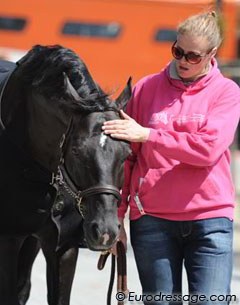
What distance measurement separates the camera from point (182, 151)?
3.35 metres

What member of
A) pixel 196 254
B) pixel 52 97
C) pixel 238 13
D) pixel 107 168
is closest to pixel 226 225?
pixel 196 254

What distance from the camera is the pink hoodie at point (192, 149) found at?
11.1ft

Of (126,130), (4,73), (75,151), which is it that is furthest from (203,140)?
(4,73)

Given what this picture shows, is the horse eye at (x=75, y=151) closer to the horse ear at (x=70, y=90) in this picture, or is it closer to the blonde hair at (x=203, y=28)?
the horse ear at (x=70, y=90)

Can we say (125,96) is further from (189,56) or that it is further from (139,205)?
(139,205)

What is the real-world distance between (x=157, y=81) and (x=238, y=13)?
15265 millimetres

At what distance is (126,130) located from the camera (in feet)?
10.8

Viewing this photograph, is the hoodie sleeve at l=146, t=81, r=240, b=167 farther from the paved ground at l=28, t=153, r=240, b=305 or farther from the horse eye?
the paved ground at l=28, t=153, r=240, b=305

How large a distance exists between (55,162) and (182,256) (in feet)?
2.46

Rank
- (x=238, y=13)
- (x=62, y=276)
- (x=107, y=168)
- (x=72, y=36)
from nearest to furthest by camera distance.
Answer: (x=107, y=168) < (x=62, y=276) < (x=238, y=13) < (x=72, y=36)

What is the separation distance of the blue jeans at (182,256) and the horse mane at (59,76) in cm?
60

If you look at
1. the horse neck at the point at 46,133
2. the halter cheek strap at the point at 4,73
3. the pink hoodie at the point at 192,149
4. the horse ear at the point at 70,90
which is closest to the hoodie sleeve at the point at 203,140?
the pink hoodie at the point at 192,149

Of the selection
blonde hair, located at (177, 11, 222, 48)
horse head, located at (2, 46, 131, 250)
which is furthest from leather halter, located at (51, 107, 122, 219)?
blonde hair, located at (177, 11, 222, 48)

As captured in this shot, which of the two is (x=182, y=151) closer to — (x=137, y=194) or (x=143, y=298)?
(x=137, y=194)
